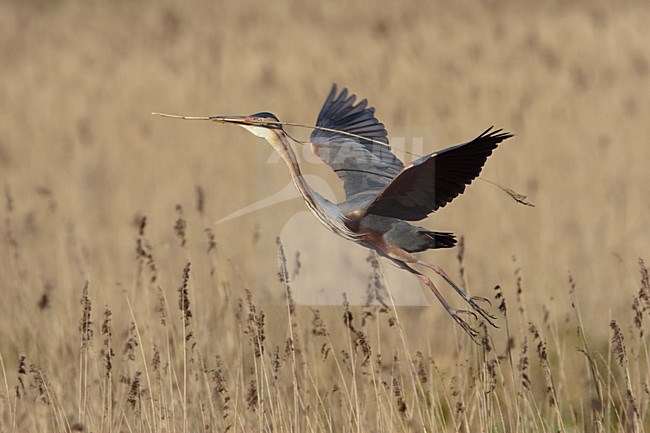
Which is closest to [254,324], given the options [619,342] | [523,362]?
[523,362]

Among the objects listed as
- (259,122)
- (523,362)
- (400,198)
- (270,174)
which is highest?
(270,174)

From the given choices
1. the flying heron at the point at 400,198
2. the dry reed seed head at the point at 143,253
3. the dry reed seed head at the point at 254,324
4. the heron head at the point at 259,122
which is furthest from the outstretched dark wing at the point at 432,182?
the dry reed seed head at the point at 143,253

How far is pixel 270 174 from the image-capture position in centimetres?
805

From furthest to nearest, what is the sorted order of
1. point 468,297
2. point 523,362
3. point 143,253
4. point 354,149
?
point 143,253 → point 354,149 → point 523,362 → point 468,297

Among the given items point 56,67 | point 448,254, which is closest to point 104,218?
point 448,254

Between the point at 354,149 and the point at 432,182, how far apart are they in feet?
2.68

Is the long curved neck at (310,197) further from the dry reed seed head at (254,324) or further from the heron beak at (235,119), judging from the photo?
the dry reed seed head at (254,324)

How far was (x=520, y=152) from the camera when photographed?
9.54 m

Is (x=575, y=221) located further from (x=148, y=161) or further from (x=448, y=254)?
(x=148, y=161)

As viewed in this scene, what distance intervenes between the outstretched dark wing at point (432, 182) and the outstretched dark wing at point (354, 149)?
9.4 inches

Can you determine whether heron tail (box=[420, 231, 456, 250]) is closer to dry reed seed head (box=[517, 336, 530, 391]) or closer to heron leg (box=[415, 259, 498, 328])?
heron leg (box=[415, 259, 498, 328])

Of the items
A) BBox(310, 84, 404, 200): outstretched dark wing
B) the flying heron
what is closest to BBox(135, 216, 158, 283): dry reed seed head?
BBox(310, 84, 404, 200): outstretched dark wing

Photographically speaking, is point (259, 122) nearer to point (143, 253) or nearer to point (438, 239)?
point (438, 239)

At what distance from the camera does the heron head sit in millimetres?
3508
